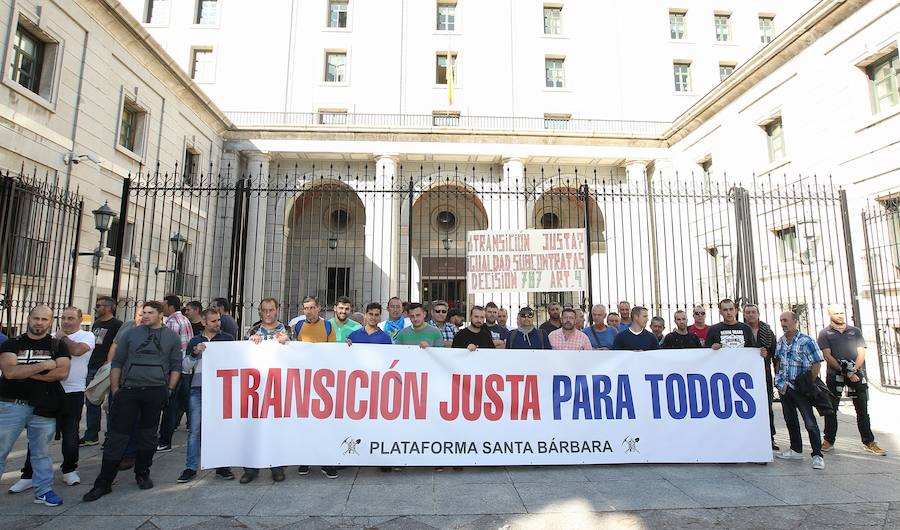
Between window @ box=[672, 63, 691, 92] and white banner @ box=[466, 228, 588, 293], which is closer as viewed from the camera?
white banner @ box=[466, 228, 588, 293]

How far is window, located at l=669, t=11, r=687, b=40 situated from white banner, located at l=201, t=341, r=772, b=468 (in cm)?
2868

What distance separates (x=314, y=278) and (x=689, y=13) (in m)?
26.5

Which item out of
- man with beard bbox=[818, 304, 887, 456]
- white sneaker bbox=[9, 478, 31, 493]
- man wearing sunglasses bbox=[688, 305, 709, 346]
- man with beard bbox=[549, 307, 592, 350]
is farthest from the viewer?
man wearing sunglasses bbox=[688, 305, 709, 346]

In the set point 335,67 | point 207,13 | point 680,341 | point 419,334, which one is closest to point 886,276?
point 680,341

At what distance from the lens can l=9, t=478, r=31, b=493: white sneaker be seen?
4.71 m

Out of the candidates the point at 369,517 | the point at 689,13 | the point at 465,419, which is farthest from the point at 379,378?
the point at 689,13

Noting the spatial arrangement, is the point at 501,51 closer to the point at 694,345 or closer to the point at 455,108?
the point at 455,108

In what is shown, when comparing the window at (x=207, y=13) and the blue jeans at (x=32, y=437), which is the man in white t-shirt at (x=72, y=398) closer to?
the blue jeans at (x=32, y=437)

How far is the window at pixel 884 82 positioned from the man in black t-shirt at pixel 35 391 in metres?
18.6

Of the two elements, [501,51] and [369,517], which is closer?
[369,517]

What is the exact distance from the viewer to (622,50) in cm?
2781

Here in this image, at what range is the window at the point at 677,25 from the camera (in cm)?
2856

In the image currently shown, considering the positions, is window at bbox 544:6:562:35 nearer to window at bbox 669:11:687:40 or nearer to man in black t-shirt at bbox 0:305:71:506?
window at bbox 669:11:687:40

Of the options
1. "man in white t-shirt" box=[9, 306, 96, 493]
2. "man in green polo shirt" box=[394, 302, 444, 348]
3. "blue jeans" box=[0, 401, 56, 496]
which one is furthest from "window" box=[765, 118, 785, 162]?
"blue jeans" box=[0, 401, 56, 496]
